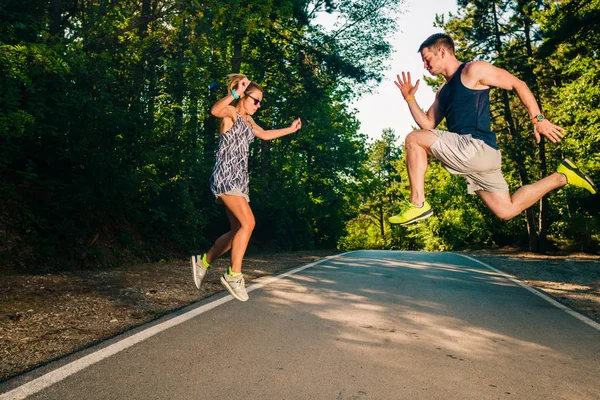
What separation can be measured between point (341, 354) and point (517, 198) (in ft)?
8.37

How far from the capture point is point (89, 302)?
7.76 metres

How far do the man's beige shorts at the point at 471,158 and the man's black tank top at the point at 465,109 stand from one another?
55mm

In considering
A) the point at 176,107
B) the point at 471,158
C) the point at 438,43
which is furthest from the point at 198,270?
the point at 176,107

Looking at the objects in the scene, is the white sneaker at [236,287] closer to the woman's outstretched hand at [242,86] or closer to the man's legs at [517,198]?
the woman's outstretched hand at [242,86]

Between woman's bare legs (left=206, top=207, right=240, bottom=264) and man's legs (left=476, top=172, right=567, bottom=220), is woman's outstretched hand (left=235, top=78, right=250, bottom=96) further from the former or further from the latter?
man's legs (left=476, top=172, right=567, bottom=220)

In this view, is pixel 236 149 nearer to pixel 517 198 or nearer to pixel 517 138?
pixel 517 198

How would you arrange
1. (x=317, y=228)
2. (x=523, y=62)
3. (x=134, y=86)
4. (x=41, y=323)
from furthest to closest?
1. (x=317, y=228)
2. (x=523, y=62)
3. (x=134, y=86)
4. (x=41, y=323)

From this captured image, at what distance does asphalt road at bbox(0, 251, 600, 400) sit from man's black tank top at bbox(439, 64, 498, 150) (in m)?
2.08

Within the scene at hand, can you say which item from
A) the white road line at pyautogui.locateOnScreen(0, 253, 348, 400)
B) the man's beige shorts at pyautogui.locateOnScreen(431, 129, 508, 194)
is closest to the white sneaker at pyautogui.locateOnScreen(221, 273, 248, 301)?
the white road line at pyautogui.locateOnScreen(0, 253, 348, 400)

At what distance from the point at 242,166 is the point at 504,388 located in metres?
2.80

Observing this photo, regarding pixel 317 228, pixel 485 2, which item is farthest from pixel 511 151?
pixel 317 228

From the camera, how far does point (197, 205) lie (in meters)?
17.6

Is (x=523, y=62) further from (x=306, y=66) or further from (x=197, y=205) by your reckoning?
(x=197, y=205)

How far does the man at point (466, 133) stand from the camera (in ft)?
11.0
